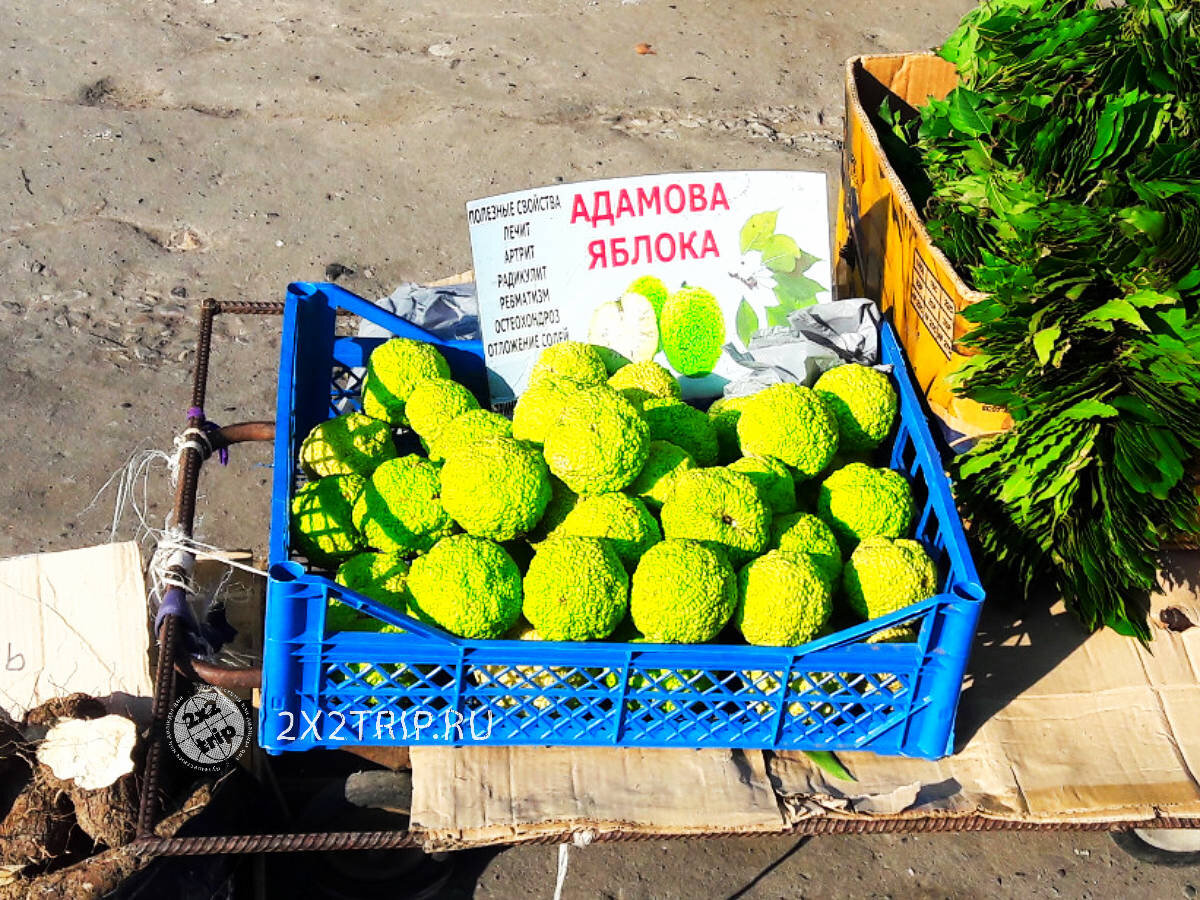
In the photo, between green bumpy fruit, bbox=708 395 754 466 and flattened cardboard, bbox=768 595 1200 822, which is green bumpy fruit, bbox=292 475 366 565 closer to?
green bumpy fruit, bbox=708 395 754 466

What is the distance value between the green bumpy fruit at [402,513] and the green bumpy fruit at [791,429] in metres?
0.68

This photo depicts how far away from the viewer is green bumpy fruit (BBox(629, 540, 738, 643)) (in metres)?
2.01

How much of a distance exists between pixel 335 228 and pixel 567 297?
9.47ft

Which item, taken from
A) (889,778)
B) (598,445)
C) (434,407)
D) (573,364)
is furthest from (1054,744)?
(434,407)

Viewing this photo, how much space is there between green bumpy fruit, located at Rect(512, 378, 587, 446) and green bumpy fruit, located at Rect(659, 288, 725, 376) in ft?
1.34

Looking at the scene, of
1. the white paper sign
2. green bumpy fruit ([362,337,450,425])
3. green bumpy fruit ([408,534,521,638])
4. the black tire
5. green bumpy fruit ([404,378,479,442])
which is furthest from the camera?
the black tire

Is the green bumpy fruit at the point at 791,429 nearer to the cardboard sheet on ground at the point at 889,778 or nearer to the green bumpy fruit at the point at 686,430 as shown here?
the green bumpy fruit at the point at 686,430

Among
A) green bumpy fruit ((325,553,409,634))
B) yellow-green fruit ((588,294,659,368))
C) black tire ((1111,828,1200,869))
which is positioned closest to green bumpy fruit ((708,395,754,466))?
yellow-green fruit ((588,294,659,368))

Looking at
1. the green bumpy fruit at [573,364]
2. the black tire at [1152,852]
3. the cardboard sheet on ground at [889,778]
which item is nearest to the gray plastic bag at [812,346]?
the green bumpy fruit at [573,364]

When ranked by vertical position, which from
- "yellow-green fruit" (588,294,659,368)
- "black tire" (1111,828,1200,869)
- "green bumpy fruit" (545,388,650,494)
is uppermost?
"yellow-green fruit" (588,294,659,368)

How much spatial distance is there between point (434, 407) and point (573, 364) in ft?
1.18

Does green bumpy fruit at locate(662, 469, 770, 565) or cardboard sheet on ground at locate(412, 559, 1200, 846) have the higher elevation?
green bumpy fruit at locate(662, 469, 770, 565)

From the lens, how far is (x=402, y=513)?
7.49 ft

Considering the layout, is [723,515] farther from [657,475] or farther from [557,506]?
[557,506]
